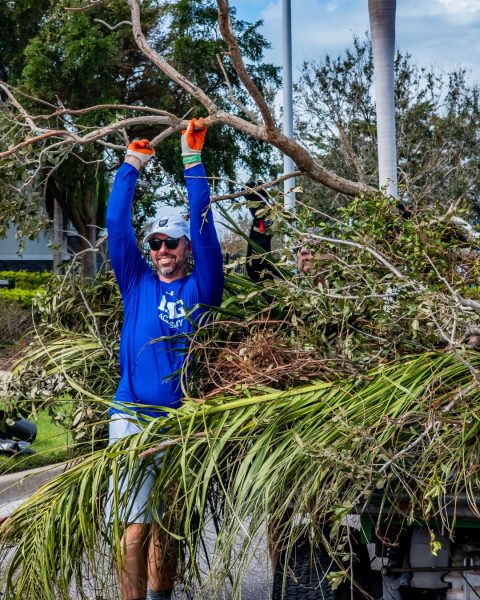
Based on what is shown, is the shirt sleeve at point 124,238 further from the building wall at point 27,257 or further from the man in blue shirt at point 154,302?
the building wall at point 27,257

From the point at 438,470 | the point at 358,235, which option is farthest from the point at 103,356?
the point at 438,470

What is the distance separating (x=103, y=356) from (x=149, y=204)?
4.18ft

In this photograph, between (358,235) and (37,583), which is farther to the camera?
(358,235)

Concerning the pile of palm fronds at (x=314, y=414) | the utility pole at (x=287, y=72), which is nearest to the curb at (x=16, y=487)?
the pile of palm fronds at (x=314, y=414)

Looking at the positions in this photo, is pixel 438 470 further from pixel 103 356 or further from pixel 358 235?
pixel 103 356

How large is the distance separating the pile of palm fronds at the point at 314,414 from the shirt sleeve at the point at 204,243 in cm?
12

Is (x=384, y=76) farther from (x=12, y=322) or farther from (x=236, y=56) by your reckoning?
(x=12, y=322)

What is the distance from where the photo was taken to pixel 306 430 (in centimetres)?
367

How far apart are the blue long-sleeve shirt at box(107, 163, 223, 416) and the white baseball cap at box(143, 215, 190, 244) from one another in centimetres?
12

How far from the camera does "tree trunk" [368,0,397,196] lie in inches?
331

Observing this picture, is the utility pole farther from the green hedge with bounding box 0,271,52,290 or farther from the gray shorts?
the green hedge with bounding box 0,271,52,290

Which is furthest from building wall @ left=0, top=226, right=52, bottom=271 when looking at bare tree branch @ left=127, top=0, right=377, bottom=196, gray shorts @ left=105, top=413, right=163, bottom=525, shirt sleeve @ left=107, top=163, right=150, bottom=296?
gray shorts @ left=105, top=413, right=163, bottom=525

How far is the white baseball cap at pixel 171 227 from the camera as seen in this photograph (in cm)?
491

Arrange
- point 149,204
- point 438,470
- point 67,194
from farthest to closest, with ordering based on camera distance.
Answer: point 67,194
point 149,204
point 438,470
